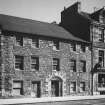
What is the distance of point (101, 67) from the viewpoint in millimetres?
29609

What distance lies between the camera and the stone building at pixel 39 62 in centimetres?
2240

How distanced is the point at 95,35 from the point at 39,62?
11.0 metres

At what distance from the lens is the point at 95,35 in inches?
1185

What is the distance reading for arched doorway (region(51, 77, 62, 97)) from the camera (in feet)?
84.8

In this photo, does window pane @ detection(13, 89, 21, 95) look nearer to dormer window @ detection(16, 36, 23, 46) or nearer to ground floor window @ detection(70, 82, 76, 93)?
dormer window @ detection(16, 36, 23, 46)

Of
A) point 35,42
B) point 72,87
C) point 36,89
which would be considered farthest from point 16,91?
point 72,87

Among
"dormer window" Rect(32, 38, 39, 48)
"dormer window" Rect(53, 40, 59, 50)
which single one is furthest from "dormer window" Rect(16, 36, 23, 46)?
"dormer window" Rect(53, 40, 59, 50)

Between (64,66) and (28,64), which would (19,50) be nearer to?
(28,64)

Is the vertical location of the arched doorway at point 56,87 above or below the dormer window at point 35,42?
below

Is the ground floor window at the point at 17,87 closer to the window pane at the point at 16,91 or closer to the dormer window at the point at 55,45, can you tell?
the window pane at the point at 16,91

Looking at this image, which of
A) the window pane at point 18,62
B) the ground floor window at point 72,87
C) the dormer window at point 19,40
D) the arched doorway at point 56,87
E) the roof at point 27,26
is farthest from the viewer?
the ground floor window at point 72,87

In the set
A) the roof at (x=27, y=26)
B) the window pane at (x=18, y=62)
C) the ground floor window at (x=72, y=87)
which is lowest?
the ground floor window at (x=72, y=87)

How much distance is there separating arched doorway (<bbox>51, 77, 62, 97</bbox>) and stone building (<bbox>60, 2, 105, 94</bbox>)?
6.10 meters

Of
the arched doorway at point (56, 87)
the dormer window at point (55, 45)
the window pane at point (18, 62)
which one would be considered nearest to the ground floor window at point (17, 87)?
the window pane at point (18, 62)
